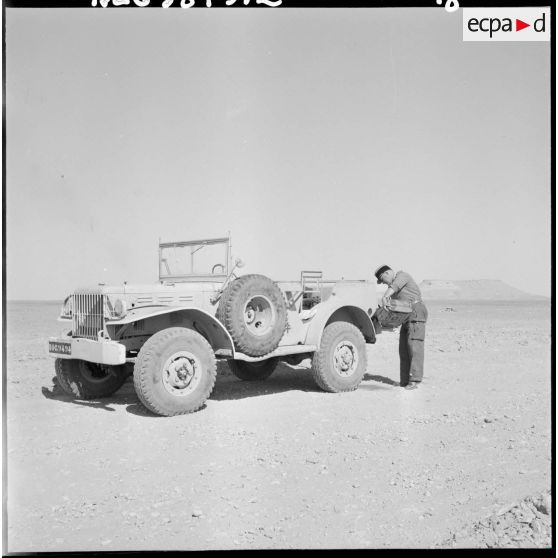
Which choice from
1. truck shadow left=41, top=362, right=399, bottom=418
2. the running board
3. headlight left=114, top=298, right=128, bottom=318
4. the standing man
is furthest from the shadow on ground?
the standing man

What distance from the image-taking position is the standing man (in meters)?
7.51

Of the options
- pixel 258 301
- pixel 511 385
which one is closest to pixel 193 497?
pixel 258 301

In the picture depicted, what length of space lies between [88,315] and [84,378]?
2.80 feet

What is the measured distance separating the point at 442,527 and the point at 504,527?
0.34 metres

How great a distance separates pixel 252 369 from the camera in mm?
8227

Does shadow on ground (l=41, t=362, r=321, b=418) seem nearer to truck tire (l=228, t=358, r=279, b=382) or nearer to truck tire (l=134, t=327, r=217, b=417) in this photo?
truck tire (l=228, t=358, r=279, b=382)

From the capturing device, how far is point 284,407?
6457 millimetres

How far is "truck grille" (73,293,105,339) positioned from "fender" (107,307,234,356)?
0.54ft

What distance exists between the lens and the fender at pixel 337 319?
7.33 m

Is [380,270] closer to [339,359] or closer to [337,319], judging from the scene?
[337,319]

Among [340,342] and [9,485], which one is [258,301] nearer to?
[340,342]

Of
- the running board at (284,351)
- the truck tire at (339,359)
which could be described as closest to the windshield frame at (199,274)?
the running board at (284,351)

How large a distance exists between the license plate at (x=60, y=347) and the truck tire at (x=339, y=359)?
2728mm

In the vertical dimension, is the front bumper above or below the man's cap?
below
